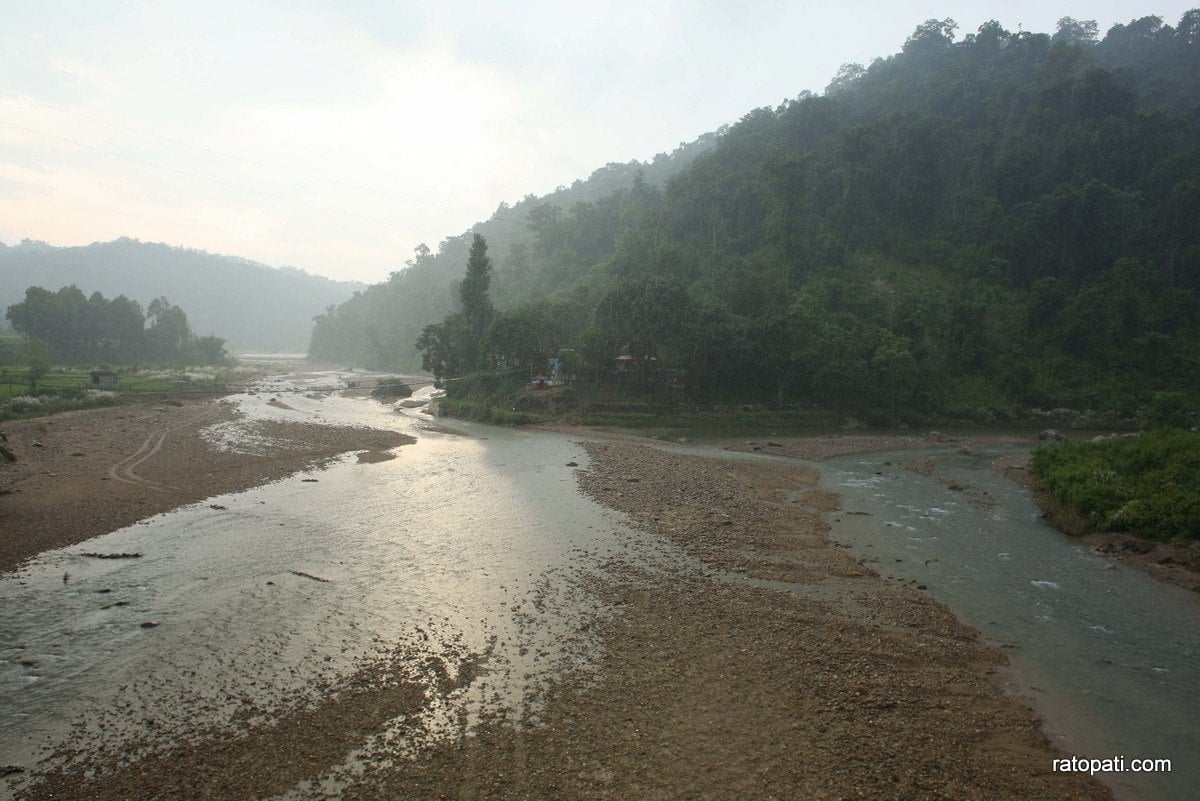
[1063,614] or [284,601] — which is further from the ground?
[1063,614]

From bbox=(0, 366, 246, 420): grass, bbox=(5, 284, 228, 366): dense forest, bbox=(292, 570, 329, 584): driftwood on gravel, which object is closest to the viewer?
bbox=(292, 570, 329, 584): driftwood on gravel

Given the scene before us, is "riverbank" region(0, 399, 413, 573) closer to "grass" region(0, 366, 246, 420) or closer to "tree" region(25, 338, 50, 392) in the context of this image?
"grass" region(0, 366, 246, 420)

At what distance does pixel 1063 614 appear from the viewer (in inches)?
534

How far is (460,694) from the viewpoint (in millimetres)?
10000

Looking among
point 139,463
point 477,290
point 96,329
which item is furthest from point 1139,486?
point 96,329

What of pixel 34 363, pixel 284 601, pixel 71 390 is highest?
pixel 34 363

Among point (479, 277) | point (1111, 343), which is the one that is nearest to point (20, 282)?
point (479, 277)

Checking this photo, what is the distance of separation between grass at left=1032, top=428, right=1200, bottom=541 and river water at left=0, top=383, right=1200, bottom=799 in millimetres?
1559

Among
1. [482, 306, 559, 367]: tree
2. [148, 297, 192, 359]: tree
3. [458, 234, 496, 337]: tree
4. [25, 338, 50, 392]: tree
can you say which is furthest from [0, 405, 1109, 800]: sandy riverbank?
[148, 297, 192, 359]: tree

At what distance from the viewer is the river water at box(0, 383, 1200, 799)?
31.6 ft

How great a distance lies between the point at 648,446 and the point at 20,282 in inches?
9645

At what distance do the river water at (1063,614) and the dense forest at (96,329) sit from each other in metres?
88.3

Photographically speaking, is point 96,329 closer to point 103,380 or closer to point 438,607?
point 103,380

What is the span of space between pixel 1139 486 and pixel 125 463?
41.4 m
